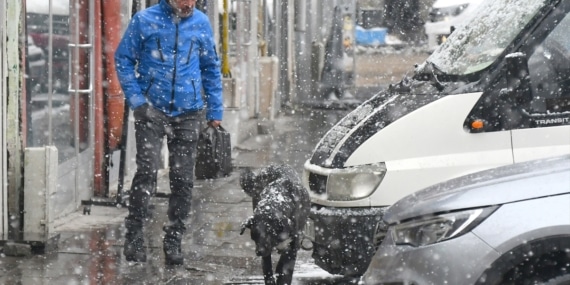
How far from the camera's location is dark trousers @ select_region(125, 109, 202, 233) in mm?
8109

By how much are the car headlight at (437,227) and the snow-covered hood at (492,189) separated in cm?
3

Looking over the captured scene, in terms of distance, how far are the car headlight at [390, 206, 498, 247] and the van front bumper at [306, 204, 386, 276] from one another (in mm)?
1380

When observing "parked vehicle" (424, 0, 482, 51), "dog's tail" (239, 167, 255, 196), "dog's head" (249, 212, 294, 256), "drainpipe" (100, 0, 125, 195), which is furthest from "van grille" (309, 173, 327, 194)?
"parked vehicle" (424, 0, 482, 51)

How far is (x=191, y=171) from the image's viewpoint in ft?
27.3

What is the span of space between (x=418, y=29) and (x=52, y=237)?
35.7 meters

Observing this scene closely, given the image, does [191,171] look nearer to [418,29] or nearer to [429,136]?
[429,136]

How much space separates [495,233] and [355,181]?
214cm

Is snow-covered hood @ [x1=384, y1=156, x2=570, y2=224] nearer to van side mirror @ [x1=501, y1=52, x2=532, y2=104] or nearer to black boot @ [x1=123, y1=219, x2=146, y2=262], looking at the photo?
van side mirror @ [x1=501, y1=52, x2=532, y2=104]

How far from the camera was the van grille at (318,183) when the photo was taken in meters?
7.27

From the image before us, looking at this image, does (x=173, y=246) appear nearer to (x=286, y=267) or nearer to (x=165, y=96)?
(x=165, y=96)

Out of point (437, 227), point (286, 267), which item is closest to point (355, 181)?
point (286, 267)

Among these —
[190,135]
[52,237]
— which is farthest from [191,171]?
[52,237]

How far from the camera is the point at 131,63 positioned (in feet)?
26.5

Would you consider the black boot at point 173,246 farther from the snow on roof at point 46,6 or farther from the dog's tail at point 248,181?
the snow on roof at point 46,6
